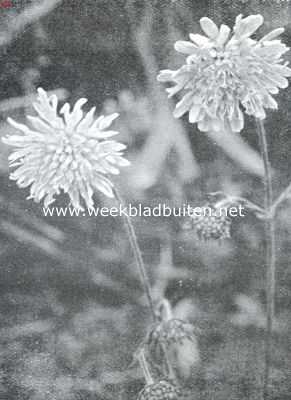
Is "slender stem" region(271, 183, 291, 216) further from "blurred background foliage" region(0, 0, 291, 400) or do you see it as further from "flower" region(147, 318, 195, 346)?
"flower" region(147, 318, 195, 346)

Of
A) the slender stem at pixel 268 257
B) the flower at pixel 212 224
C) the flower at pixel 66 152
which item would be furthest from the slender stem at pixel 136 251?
the slender stem at pixel 268 257

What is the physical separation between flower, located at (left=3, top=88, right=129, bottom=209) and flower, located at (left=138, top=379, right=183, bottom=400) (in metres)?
0.74

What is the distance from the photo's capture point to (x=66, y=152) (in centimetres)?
192

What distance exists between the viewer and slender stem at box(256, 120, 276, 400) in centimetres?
206

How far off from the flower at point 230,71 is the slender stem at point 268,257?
0.15 metres

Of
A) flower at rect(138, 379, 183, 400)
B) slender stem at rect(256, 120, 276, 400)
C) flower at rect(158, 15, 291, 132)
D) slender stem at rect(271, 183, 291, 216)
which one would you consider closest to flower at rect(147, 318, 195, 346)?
flower at rect(138, 379, 183, 400)

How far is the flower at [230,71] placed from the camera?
1.82 m

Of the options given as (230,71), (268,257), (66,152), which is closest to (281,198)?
(268,257)

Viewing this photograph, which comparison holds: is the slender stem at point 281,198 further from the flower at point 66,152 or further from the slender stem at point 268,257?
the flower at point 66,152

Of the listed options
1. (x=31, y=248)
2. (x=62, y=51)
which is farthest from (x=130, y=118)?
(x=31, y=248)

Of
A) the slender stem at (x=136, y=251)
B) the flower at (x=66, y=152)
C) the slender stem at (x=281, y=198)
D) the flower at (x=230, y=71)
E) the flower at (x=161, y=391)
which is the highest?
Answer: the flower at (x=230, y=71)

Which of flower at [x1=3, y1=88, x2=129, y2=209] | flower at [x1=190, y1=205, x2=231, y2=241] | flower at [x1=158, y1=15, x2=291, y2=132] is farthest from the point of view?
flower at [x1=190, y1=205, x2=231, y2=241]

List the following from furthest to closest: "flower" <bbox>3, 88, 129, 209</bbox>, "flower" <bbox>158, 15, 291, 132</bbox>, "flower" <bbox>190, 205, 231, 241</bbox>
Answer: "flower" <bbox>190, 205, 231, 241</bbox>
"flower" <bbox>3, 88, 129, 209</bbox>
"flower" <bbox>158, 15, 291, 132</bbox>

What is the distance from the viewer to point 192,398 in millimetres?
2135
